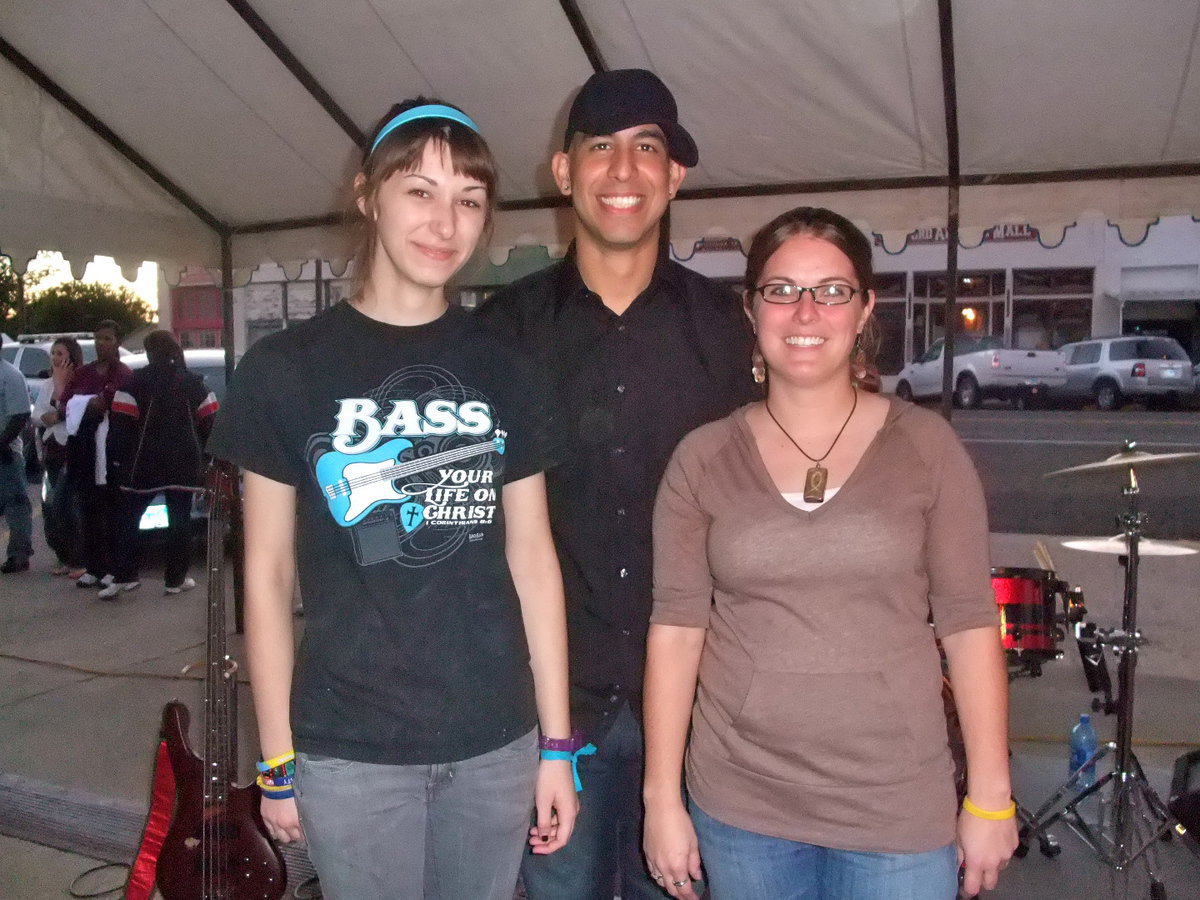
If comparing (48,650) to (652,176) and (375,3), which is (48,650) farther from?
(652,176)

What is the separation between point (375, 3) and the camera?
3.56 m

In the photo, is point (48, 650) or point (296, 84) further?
point (48, 650)

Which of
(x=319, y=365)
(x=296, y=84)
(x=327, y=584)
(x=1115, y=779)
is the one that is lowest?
(x=1115, y=779)

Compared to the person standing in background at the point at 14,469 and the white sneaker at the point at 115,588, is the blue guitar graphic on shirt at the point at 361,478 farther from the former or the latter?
the person standing in background at the point at 14,469

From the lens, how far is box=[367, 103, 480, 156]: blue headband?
1.63 metres

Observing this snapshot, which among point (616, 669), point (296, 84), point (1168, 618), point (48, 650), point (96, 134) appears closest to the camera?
point (616, 669)

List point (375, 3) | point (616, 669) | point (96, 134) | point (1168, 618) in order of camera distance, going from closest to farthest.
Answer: point (616, 669) → point (375, 3) → point (96, 134) → point (1168, 618)

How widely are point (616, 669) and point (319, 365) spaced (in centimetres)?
88

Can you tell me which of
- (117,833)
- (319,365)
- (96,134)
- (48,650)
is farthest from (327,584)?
(48,650)

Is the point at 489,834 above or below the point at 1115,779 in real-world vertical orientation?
above

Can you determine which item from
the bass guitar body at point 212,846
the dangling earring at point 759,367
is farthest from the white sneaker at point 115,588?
the dangling earring at point 759,367

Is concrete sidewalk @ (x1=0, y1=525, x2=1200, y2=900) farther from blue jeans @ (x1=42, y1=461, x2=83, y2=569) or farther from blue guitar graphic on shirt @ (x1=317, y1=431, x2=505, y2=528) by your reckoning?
blue guitar graphic on shirt @ (x1=317, y1=431, x2=505, y2=528)

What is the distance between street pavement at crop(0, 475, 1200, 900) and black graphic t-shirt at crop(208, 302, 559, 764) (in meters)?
2.42

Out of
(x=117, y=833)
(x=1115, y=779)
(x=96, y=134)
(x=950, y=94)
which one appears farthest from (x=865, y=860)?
(x=96, y=134)
